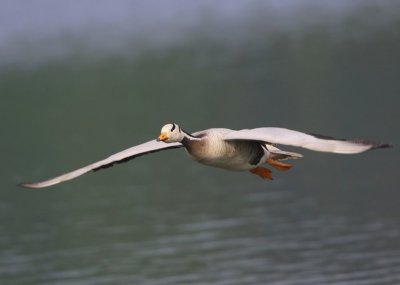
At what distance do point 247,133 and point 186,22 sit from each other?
47.6 meters

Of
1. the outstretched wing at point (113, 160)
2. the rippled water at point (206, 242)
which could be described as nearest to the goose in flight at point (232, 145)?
the outstretched wing at point (113, 160)

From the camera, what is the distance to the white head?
49.4 feet

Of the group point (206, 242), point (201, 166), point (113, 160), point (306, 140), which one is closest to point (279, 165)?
point (113, 160)

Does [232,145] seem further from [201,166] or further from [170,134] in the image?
[201,166]

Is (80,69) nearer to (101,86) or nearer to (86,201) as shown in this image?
(101,86)

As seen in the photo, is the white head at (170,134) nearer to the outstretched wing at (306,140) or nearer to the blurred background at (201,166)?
the outstretched wing at (306,140)

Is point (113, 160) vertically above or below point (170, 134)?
above

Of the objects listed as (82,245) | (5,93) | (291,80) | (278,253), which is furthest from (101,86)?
(278,253)

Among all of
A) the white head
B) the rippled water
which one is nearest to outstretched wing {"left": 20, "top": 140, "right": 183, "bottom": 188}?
the white head

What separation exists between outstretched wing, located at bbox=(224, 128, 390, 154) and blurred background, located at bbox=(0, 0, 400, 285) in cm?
437

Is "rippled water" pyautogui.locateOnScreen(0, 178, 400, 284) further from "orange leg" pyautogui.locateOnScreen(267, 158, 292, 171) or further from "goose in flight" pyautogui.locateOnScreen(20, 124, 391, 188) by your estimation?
"goose in flight" pyautogui.locateOnScreen(20, 124, 391, 188)

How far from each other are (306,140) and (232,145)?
5.61 feet

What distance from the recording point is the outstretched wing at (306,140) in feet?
44.4

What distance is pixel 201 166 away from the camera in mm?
29828
